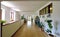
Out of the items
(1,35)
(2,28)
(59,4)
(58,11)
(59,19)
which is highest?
(59,4)

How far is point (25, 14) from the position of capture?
23.6m

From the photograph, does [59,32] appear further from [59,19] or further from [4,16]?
[4,16]

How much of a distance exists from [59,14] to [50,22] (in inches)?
64.8

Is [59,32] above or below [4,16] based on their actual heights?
below

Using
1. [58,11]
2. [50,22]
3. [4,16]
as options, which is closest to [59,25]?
[58,11]

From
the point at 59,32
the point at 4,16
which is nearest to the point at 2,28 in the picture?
the point at 59,32

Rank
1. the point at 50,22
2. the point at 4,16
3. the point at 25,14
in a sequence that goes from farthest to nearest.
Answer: the point at 25,14, the point at 4,16, the point at 50,22

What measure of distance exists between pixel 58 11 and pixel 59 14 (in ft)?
0.67

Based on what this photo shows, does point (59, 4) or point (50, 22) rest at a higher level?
point (59, 4)

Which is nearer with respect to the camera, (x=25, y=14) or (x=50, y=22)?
(x=50, y=22)

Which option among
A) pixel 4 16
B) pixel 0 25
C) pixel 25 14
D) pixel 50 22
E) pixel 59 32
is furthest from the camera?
pixel 25 14

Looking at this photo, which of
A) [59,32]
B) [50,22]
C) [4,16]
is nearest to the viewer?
[59,32]

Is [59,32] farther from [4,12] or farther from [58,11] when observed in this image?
[4,12]

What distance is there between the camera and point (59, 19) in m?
5.23
